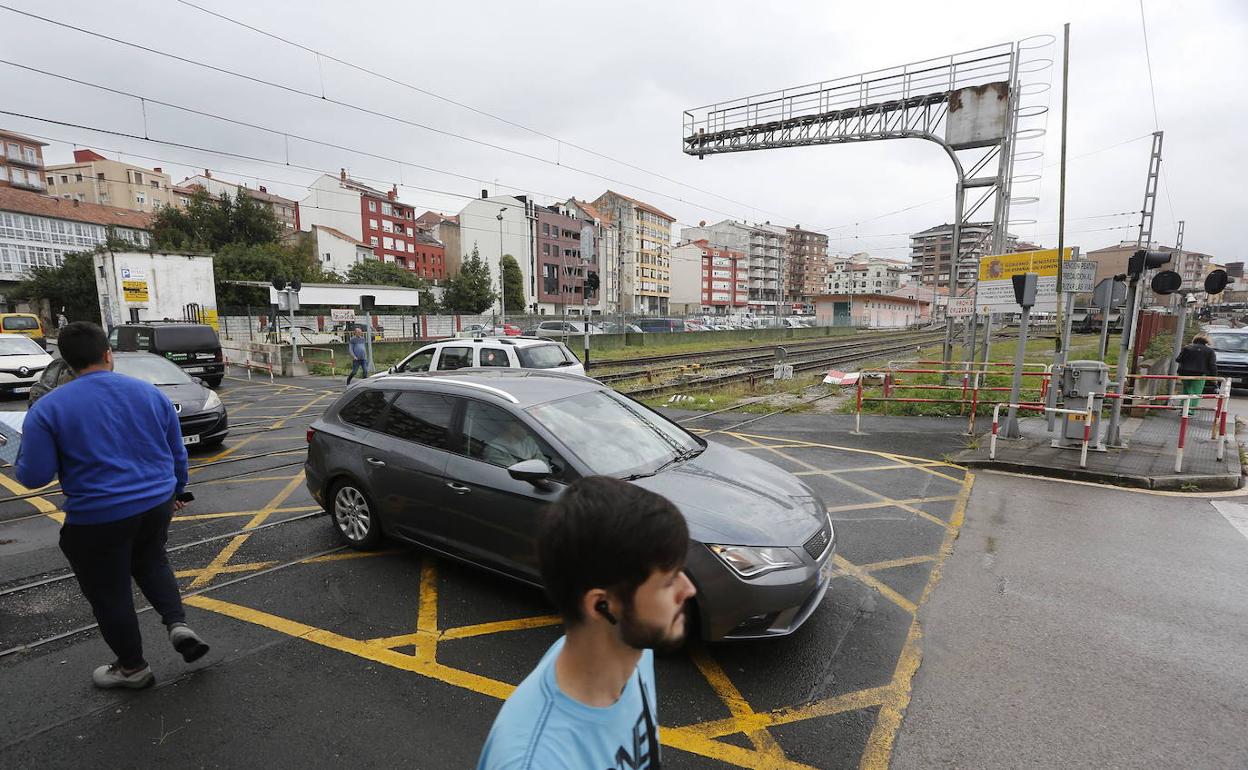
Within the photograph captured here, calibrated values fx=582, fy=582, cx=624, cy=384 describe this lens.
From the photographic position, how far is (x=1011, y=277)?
10.4m

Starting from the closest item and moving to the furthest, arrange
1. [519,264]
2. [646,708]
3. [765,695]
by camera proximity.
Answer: [646,708] → [765,695] → [519,264]

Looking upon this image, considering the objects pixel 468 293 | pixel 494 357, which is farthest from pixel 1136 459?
pixel 468 293

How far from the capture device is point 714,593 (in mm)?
3211

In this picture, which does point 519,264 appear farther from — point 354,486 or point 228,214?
point 354,486

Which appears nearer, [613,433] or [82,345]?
[82,345]

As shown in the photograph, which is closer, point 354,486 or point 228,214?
point 354,486

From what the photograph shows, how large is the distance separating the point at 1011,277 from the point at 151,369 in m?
14.5

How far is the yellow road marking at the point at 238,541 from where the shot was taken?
4596 mm

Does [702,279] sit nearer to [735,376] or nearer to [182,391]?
[735,376]

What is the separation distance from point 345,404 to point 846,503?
17.1 feet

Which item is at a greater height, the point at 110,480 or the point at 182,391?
the point at 110,480

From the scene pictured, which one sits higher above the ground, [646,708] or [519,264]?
[519,264]

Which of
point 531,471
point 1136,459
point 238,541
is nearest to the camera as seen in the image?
point 531,471

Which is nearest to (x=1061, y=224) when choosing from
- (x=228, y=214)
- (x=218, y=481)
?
(x=218, y=481)
